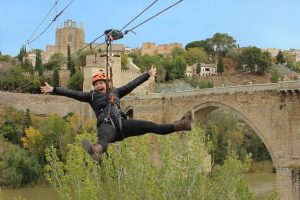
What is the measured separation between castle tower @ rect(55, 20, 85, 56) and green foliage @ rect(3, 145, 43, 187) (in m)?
36.1

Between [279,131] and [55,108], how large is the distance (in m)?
19.7

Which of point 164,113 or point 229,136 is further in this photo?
point 229,136

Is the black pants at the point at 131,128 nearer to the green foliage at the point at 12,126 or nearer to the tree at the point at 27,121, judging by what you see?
the green foliage at the point at 12,126

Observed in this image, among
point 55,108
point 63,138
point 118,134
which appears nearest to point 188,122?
point 118,134

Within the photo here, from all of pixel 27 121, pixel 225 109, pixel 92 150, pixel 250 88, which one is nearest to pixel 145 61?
pixel 27 121

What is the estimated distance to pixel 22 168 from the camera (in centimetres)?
2702

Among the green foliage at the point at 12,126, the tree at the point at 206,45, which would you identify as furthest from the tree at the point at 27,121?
the tree at the point at 206,45

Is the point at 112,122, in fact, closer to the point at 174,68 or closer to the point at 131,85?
the point at 131,85

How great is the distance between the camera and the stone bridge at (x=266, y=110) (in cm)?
1786

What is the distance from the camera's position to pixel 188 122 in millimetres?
4641

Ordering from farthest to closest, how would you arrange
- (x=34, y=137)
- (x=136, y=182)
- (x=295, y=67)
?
1. (x=295, y=67)
2. (x=34, y=137)
3. (x=136, y=182)

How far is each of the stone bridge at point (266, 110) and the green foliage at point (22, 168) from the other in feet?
20.0

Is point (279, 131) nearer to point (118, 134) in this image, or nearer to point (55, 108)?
point (118, 134)

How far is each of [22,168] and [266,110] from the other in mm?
13179
